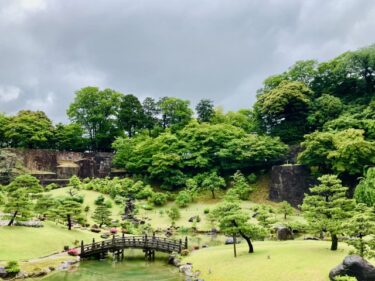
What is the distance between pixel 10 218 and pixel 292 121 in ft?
117

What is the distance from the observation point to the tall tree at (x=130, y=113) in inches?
2336

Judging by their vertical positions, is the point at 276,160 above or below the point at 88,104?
below

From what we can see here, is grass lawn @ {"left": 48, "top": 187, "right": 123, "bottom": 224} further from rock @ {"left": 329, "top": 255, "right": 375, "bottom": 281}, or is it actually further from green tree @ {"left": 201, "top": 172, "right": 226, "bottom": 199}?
rock @ {"left": 329, "top": 255, "right": 375, "bottom": 281}

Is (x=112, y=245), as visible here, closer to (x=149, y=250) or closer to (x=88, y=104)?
(x=149, y=250)

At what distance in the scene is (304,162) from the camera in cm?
3850

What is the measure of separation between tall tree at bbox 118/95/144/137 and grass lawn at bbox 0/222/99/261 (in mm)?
31254

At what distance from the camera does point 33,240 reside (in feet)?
83.5

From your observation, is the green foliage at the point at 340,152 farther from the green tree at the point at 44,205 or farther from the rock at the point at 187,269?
the green tree at the point at 44,205

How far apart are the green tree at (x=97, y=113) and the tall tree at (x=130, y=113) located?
149 centimetres

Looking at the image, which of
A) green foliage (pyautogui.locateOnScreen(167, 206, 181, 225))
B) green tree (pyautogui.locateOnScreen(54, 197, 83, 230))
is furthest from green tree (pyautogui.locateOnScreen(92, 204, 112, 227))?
green foliage (pyautogui.locateOnScreen(167, 206, 181, 225))

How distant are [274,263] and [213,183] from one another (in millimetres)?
25153

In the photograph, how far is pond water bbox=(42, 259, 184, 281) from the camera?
20766mm

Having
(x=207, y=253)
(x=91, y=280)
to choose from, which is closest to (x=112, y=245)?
(x=91, y=280)

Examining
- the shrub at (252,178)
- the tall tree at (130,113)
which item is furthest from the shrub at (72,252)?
the tall tree at (130,113)
